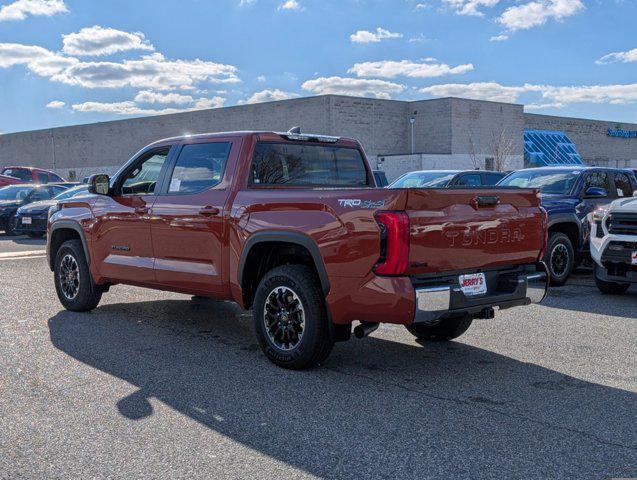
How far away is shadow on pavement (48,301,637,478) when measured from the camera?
3814mm

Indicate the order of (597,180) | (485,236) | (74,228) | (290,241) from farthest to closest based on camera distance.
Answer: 1. (597,180)
2. (74,228)
3. (290,241)
4. (485,236)

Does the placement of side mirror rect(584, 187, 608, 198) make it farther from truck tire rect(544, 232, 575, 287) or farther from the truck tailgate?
the truck tailgate

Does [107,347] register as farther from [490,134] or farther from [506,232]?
[490,134]

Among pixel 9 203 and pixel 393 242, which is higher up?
pixel 393 242

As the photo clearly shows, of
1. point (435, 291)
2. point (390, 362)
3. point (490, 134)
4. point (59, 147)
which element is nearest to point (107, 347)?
point (390, 362)

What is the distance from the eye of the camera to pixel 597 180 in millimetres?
11336

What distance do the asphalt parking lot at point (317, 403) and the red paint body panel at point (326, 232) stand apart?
63 cm

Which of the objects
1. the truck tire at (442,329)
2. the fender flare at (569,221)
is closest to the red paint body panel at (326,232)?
the truck tire at (442,329)

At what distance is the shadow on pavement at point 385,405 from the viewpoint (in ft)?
12.5

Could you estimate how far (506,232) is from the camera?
18.1ft

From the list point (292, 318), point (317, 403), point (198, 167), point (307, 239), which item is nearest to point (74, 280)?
point (198, 167)

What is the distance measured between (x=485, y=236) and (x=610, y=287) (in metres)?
4.93

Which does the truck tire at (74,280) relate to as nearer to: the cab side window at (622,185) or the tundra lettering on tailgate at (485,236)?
the tundra lettering on tailgate at (485,236)

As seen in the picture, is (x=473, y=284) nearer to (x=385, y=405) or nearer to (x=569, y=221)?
(x=385, y=405)
